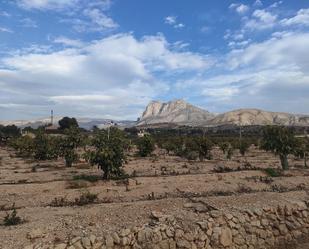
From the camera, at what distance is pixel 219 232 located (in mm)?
16375

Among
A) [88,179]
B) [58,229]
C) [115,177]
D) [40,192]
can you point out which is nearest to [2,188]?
[40,192]

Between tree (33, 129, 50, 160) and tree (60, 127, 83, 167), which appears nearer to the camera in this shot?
tree (60, 127, 83, 167)

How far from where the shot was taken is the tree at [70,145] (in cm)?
4175

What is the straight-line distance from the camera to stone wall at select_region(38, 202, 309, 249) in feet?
47.9

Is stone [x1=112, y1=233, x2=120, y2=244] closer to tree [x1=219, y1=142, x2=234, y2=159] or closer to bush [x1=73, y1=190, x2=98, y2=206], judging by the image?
bush [x1=73, y1=190, x2=98, y2=206]

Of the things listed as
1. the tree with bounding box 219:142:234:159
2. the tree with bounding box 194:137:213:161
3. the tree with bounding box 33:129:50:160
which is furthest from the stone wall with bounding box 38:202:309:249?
the tree with bounding box 33:129:50:160

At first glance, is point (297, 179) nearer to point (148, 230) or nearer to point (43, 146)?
point (148, 230)

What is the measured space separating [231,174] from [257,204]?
11.1 m

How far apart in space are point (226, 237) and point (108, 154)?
560 inches

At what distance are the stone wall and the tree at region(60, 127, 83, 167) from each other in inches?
1051

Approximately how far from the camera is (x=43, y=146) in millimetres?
51031

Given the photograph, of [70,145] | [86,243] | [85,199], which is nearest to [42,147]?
[70,145]

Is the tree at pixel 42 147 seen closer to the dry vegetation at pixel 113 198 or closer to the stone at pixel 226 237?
the dry vegetation at pixel 113 198

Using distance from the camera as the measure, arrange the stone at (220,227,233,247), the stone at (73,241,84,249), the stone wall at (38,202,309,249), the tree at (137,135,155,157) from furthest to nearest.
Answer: the tree at (137,135,155,157) < the stone at (220,227,233,247) < the stone wall at (38,202,309,249) < the stone at (73,241,84,249)
